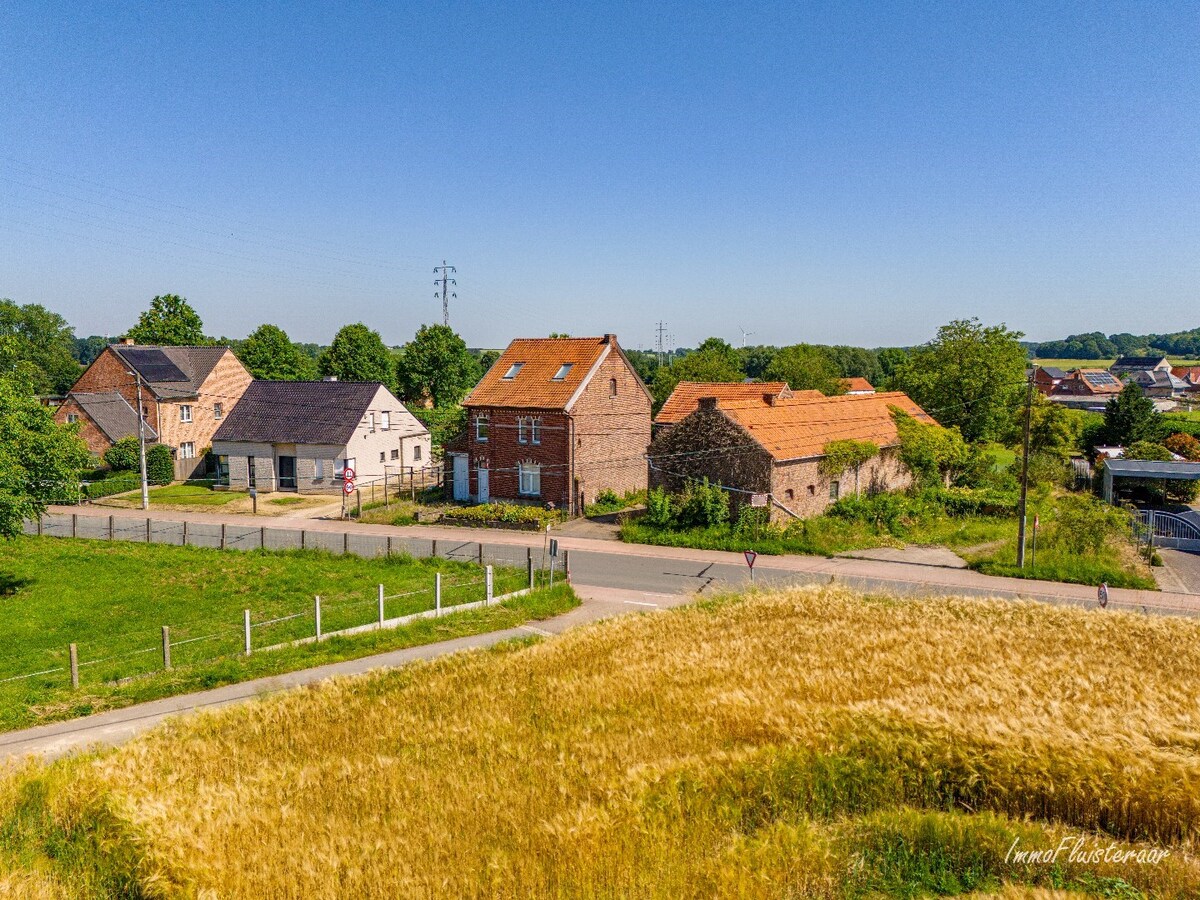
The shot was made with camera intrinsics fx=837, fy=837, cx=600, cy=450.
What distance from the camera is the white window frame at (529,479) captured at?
3766cm

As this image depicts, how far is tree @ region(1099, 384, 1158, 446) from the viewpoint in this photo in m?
55.9

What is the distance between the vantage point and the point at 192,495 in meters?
43.7

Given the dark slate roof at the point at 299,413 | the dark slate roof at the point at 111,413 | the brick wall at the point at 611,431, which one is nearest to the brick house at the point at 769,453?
the brick wall at the point at 611,431

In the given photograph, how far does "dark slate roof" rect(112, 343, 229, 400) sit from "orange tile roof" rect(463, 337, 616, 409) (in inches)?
854

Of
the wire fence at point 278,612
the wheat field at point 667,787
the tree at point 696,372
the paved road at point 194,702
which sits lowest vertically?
the paved road at point 194,702

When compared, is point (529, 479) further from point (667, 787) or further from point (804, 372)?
point (804, 372)

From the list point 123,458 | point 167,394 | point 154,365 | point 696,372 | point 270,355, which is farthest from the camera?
point 270,355

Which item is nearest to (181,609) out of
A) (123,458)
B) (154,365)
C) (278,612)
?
(278,612)

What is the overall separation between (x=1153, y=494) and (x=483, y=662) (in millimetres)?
37400

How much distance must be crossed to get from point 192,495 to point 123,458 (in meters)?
6.51

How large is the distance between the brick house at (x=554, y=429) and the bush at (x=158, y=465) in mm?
17976

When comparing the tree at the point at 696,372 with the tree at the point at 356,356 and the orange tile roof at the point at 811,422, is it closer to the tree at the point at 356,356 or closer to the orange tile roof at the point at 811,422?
the orange tile roof at the point at 811,422

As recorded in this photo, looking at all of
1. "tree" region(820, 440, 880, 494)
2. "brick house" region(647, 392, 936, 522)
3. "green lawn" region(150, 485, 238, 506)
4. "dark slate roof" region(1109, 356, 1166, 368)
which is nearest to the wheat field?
"brick house" region(647, 392, 936, 522)

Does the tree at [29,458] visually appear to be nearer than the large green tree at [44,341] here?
Yes
